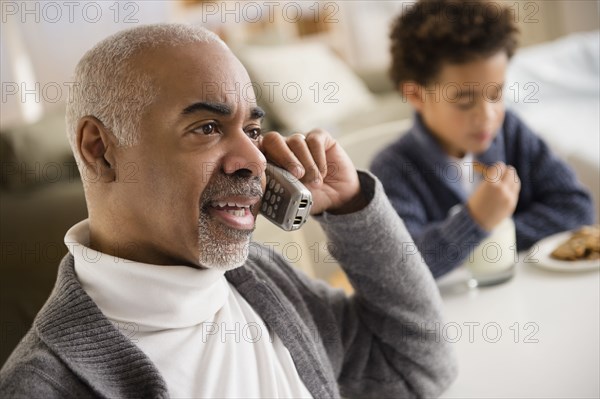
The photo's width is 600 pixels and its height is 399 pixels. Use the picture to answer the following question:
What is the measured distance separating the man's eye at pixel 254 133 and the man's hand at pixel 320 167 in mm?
68

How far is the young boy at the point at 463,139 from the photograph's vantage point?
1.50m

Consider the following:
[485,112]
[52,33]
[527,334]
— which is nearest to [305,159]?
[527,334]

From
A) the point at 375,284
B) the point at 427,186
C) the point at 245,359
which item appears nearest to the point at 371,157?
the point at 427,186

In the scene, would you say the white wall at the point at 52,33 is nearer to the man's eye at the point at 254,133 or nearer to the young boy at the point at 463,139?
the young boy at the point at 463,139

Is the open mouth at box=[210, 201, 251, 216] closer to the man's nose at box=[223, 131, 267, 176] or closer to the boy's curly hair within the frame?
the man's nose at box=[223, 131, 267, 176]

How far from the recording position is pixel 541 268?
124 cm

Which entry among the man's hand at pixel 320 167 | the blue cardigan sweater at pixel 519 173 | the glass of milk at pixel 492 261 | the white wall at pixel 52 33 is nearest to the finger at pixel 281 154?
the man's hand at pixel 320 167

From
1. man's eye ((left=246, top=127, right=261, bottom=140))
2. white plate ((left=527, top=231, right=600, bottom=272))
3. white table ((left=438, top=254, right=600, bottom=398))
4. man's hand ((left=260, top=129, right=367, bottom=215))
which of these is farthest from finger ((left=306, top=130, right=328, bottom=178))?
white plate ((left=527, top=231, right=600, bottom=272))

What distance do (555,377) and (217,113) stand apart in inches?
21.2

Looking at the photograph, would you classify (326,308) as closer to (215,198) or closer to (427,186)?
(215,198)

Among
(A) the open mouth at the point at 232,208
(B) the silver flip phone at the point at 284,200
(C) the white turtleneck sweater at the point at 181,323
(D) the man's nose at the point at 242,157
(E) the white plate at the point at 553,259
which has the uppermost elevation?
(D) the man's nose at the point at 242,157

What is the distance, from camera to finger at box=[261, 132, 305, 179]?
0.91m

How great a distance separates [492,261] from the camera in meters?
1.19

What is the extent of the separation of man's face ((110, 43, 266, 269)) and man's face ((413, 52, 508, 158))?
2.75 ft
